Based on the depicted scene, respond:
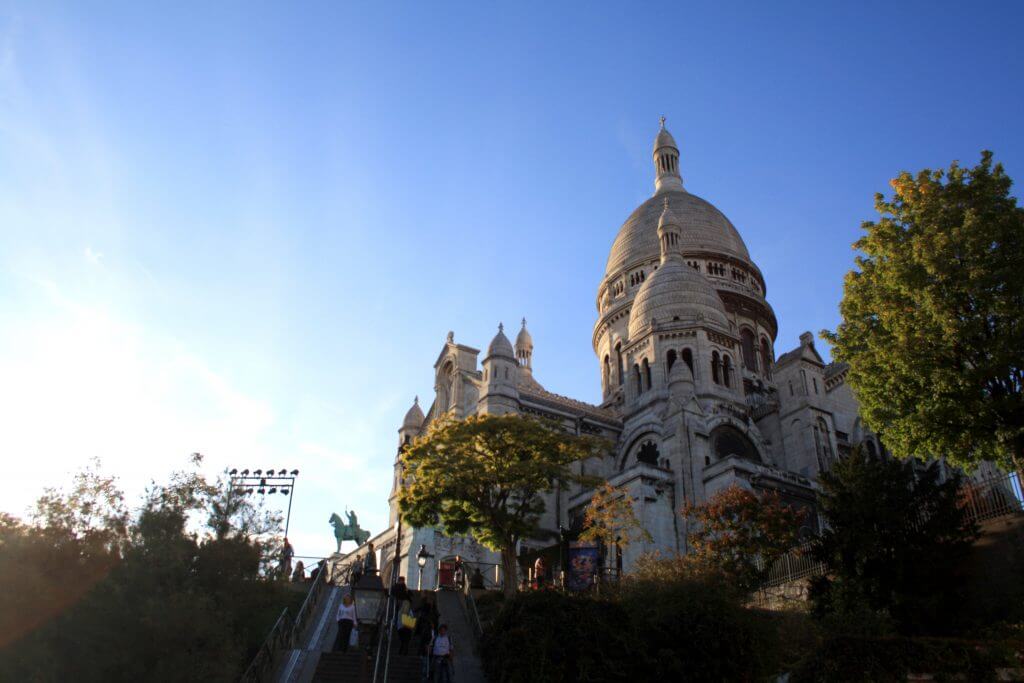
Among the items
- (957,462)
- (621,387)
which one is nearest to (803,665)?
(957,462)

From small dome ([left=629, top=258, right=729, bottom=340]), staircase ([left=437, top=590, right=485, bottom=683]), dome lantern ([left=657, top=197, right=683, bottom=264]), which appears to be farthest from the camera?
dome lantern ([left=657, top=197, right=683, bottom=264])

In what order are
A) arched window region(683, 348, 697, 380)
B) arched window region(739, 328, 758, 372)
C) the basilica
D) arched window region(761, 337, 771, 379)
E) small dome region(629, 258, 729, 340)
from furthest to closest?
arched window region(761, 337, 771, 379) < arched window region(739, 328, 758, 372) < small dome region(629, 258, 729, 340) < arched window region(683, 348, 697, 380) < the basilica

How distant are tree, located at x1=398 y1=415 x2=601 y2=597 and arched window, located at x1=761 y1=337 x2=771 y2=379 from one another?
31046mm

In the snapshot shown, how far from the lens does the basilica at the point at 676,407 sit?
40500mm

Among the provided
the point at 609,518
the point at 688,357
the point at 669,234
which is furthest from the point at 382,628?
the point at 669,234

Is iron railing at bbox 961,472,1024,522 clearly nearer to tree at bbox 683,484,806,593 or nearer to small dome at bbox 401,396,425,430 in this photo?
tree at bbox 683,484,806,593

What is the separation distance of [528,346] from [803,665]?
50.7 metres

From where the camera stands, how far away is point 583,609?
63.3 ft

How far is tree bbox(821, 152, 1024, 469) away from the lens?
2216cm

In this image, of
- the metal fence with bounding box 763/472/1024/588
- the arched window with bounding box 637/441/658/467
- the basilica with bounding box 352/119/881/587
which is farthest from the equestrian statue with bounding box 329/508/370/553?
the metal fence with bounding box 763/472/1024/588

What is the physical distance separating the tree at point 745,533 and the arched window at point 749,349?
2748 centimetres

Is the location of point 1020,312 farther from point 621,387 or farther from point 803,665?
point 621,387

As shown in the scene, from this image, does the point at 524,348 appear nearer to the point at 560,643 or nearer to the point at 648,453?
the point at 648,453

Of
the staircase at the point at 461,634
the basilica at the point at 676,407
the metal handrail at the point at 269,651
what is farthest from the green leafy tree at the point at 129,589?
the basilica at the point at 676,407
